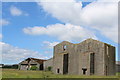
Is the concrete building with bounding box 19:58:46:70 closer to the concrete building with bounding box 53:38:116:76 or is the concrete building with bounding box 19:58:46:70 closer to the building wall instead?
the building wall

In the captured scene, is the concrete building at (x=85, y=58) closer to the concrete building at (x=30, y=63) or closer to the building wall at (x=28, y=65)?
the concrete building at (x=30, y=63)

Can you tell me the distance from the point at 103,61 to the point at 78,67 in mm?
6323

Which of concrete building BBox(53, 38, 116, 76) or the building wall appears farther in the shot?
the building wall

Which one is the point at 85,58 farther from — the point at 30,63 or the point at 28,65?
the point at 28,65

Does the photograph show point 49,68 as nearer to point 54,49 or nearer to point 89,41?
point 54,49

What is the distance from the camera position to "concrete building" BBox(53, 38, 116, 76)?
137 feet

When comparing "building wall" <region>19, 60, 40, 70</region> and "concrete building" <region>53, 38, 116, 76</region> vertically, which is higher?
"concrete building" <region>53, 38, 116, 76</region>

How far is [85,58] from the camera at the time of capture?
43.1m

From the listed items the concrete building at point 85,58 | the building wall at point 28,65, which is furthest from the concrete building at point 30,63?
the concrete building at point 85,58

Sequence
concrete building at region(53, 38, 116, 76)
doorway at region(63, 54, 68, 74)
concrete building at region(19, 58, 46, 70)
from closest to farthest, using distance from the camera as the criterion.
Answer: concrete building at region(53, 38, 116, 76) → doorway at region(63, 54, 68, 74) → concrete building at region(19, 58, 46, 70)

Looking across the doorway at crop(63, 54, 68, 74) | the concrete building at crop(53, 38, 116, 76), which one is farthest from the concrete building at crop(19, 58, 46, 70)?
the doorway at crop(63, 54, 68, 74)

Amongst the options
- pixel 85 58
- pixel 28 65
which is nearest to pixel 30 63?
pixel 28 65

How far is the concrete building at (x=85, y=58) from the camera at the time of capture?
137ft

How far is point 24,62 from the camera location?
7412 centimetres
